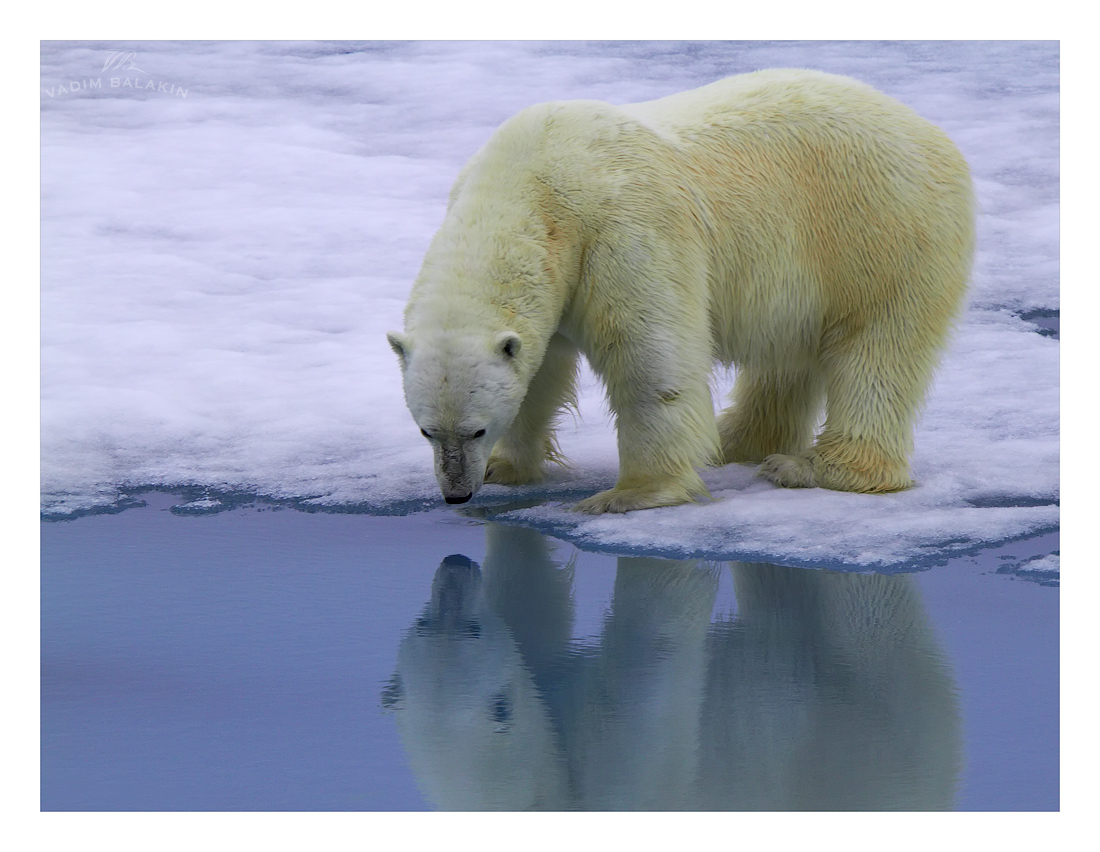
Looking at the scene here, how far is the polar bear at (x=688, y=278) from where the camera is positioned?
16.4 feet

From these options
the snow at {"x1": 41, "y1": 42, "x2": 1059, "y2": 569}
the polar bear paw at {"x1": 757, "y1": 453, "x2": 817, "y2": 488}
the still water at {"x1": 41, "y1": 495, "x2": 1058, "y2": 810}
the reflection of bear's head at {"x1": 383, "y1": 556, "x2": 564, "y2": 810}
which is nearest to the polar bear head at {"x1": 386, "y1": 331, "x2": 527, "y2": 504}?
the still water at {"x1": 41, "y1": 495, "x2": 1058, "y2": 810}

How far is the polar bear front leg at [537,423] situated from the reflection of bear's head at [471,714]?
4.82 ft

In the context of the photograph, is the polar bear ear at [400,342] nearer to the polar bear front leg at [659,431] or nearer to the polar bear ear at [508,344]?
the polar bear ear at [508,344]

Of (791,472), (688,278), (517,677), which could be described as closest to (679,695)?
(517,677)

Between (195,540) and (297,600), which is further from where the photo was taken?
(195,540)

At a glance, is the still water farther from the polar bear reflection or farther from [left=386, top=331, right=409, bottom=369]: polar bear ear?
[left=386, top=331, right=409, bottom=369]: polar bear ear

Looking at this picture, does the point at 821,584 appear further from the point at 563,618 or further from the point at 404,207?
the point at 404,207

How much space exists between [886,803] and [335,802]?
130 cm

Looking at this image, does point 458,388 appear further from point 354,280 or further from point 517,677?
point 354,280

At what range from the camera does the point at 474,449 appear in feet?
16.3

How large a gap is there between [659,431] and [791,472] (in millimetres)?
790

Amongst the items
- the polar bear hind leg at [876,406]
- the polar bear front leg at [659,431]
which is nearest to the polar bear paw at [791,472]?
the polar bear hind leg at [876,406]

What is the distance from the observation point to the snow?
217 inches

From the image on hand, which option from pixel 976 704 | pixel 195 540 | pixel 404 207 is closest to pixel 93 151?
pixel 404 207
